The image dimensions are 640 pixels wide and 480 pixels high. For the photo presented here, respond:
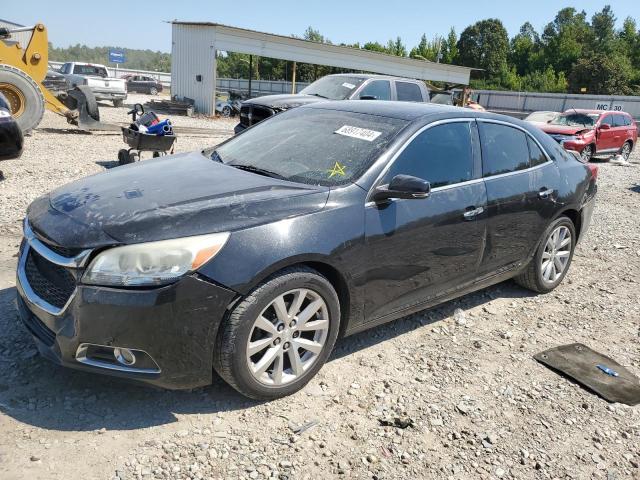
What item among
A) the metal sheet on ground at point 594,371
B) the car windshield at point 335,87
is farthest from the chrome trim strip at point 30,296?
the car windshield at point 335,87

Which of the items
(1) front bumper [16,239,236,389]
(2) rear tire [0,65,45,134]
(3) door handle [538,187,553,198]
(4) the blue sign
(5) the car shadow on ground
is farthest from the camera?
(4) the blue sign

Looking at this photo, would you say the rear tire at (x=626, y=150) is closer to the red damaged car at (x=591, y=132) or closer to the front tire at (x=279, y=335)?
the red damaged car at (x=591, y=132)

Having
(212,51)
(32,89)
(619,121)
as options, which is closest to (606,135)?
(619,121)

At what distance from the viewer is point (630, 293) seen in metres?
5.28

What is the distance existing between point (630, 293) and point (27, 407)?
5.23 m

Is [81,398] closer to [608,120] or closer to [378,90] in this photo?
[378,90]

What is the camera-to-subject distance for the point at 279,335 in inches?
116

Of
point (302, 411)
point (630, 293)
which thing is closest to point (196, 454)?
point (302, 411)

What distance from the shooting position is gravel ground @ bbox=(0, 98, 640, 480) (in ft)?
8.39

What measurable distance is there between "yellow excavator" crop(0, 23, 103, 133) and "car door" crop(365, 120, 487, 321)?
31.7 feet

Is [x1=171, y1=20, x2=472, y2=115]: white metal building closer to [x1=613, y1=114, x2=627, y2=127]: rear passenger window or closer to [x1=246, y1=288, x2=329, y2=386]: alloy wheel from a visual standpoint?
[x1=613, y1=114, x2=627, y2=127]: rear passenger window

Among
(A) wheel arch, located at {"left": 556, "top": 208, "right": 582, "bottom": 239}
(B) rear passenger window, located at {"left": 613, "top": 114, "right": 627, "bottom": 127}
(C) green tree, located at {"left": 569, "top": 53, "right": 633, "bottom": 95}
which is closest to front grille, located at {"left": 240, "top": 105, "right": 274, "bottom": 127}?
(A) wheel arch, located at {"left": 556, "top": 208, "right": 582, "bottom": 239}

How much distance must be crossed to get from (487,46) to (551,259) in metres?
78.2

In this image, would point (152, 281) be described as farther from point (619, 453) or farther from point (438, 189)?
point (619, 453)
